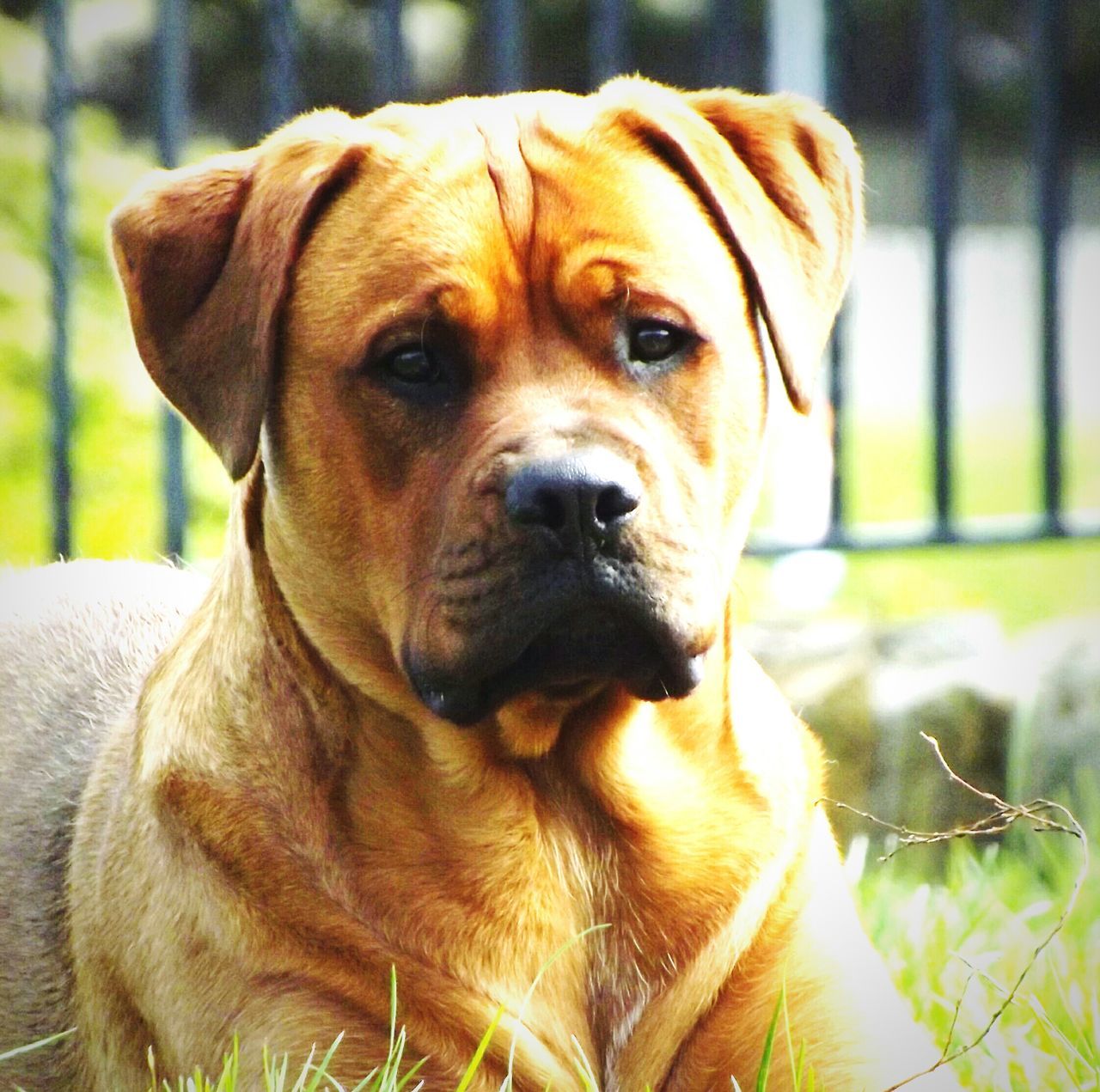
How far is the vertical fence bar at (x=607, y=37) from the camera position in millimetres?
4883

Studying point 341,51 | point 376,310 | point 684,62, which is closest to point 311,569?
point 376,310

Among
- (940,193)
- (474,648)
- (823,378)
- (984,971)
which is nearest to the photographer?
(474,648)

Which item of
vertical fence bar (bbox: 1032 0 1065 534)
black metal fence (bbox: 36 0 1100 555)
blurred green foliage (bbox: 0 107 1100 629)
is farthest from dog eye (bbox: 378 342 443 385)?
vertical fence bar (bbox: 1032 0 1065 534)

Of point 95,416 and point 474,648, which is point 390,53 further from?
point 474,648

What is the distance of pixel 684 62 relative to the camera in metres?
7.03

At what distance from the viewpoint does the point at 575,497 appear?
2230 mm

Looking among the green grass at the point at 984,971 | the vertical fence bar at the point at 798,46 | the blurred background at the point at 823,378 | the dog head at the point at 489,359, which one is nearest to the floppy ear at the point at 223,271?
the dog head at the point at 489,359

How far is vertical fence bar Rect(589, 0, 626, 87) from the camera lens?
16.0 ft

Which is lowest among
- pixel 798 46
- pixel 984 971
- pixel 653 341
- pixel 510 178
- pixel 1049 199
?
pixel 984 971

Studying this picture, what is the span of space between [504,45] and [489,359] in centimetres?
266

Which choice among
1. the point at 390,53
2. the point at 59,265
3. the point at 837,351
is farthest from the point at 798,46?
the point at 59,265

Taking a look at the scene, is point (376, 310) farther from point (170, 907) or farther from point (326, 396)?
point (170, 907)

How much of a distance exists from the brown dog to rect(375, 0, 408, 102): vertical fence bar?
2.11 meters

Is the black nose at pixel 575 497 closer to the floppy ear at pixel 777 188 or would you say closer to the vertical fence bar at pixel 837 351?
the floppy ear at pixel 777 188
